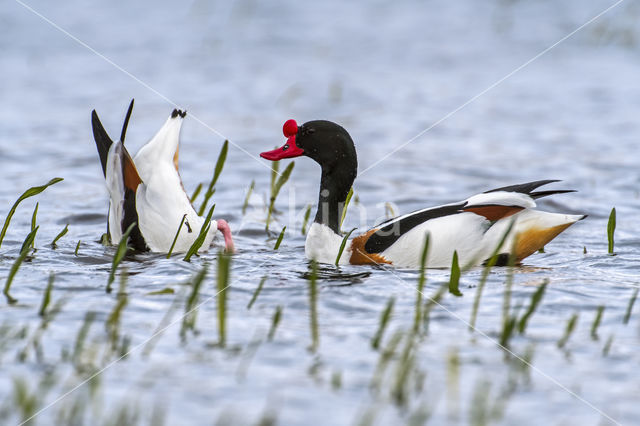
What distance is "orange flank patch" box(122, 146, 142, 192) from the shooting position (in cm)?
671

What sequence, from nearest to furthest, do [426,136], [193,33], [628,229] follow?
1. [628,229]
2. [426,136]
3. [193,33]

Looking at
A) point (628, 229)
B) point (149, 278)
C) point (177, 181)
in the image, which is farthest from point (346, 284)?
point (628, 229)

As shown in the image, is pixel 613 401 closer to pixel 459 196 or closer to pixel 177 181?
pixel 177 181

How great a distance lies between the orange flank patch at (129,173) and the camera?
264 inches

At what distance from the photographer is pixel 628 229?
8289 mm

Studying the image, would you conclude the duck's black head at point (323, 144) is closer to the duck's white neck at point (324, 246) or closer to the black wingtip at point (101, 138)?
the duck's white neck at point (324, 246)

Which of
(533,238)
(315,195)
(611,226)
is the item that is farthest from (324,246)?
(315,195)

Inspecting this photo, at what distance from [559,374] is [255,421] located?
5.18 feet

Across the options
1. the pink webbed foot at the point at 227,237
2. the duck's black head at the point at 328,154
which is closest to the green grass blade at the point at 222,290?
the pink webbed foot at the point at 227,237

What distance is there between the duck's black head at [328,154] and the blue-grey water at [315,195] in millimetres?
561

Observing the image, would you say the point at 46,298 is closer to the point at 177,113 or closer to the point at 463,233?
the point at 177,113

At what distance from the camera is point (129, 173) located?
22.2 feet

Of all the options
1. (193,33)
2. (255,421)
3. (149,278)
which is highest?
(193,33)

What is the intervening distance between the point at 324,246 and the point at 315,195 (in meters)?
3.24
